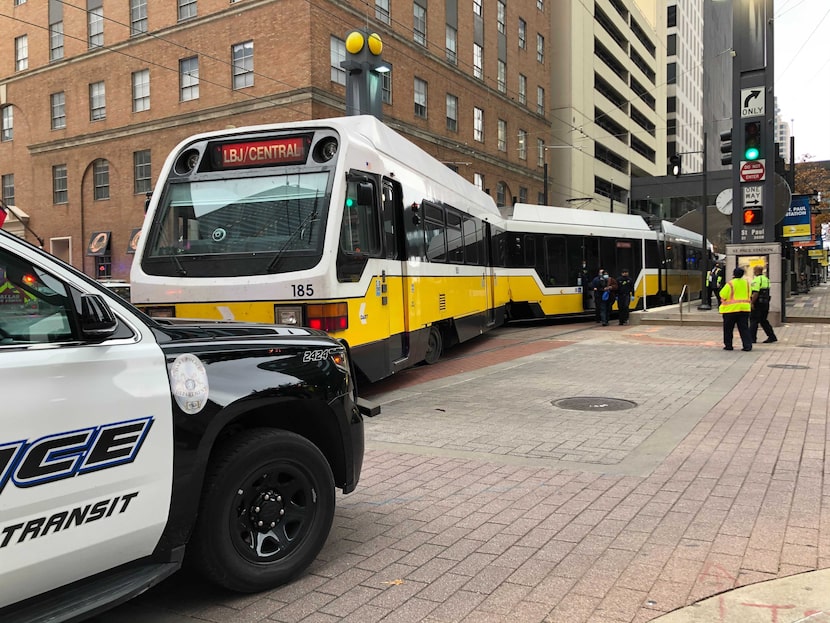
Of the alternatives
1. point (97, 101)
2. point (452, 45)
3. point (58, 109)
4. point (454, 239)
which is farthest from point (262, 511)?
point (58, 109)

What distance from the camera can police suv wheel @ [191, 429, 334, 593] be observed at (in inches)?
123

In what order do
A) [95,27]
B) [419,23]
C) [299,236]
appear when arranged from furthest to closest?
[419,23] < [95,27] < [299,236]

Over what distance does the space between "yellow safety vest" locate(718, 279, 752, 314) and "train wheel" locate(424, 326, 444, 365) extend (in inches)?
223

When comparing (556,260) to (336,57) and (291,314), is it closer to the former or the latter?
(336,57)

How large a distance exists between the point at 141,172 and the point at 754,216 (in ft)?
88.5

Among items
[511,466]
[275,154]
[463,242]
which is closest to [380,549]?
[511,466]

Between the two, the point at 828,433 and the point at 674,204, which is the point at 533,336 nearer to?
the point at 828,433

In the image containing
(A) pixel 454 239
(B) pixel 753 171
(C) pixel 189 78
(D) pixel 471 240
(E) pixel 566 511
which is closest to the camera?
(E) pixel 566 511

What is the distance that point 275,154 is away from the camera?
26.0 ft

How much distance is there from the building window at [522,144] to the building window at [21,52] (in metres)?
29.8

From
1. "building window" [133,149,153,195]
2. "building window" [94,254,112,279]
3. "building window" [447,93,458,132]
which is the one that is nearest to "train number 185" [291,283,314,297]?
"building window" [133,149,153,195]

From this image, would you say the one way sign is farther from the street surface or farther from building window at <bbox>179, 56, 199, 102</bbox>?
building window at <bbox>179, 56, 199, 102</bbox>

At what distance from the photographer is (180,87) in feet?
102

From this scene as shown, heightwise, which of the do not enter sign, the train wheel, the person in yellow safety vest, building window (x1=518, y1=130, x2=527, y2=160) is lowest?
the train wheel
